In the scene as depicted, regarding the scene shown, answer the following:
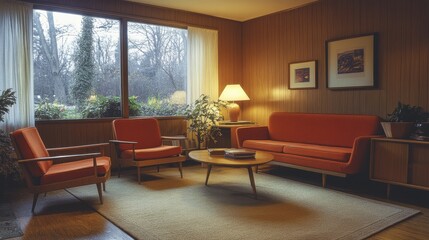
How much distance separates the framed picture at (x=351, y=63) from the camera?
439 cm

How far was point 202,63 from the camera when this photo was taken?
5785 mm

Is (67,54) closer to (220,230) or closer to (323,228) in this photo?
(220,230)

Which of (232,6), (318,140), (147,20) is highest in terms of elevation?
(232,6)

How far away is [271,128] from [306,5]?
6.40 ft

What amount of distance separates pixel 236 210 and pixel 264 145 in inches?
68.9

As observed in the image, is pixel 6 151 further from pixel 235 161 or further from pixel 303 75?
pixel 303 75

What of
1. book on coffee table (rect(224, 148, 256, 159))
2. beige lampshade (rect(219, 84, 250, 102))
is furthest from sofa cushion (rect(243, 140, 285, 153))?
book on coffee table (rect(224, 148, 256, 159))

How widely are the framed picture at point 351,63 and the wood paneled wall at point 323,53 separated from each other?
0.09m

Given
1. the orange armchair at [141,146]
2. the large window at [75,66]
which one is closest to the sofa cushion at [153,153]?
Answer: the orange armchair at [141,146]

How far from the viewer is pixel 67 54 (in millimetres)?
4684

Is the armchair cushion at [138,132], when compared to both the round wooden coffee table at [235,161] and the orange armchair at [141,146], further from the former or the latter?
the round wooden coffee table at [235,161]

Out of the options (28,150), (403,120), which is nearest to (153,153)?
(28,150)

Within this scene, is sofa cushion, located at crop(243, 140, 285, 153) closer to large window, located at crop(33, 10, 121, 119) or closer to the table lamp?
the table lamp

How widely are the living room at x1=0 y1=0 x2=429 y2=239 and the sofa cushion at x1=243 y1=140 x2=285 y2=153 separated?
455 mm
